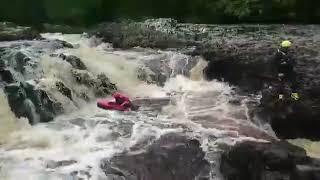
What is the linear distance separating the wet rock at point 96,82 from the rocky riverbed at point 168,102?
1.1 inches

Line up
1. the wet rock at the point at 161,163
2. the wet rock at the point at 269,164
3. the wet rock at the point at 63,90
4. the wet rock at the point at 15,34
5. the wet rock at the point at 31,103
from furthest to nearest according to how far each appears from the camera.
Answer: the wet rock at the point at 15,34 → the wet rock at the point at 63,90 → the wet rock at the point at 31,103 → the wet rock at the point at 161,163 → the wet rock at the point at 269,164

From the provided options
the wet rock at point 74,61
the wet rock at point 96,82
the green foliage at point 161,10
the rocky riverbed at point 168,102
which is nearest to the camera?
the rocky riverbed at point 168,102

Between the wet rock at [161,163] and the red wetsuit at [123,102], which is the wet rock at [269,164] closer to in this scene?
the wet rock at [161,163]

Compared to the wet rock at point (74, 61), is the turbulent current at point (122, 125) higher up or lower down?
lower down

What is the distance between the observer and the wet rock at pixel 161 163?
26.9ft

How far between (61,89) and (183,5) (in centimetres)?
1169

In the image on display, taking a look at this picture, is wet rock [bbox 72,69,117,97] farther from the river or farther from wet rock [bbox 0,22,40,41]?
wet rock [bbox 0,22,40,41]

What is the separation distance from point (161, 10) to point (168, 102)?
10.9 metres

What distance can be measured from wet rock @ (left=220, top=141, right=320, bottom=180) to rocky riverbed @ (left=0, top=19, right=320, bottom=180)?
0.05ft

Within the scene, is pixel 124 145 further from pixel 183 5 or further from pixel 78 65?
pixel 183 5

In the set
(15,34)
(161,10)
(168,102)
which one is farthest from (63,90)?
(161,10)

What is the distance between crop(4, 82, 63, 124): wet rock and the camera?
1066cm

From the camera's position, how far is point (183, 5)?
22.4 meters

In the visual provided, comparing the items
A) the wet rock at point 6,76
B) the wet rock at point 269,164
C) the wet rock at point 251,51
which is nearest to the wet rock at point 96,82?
the wet rock at point 251,51
